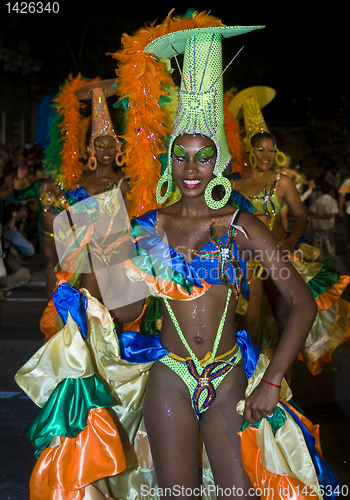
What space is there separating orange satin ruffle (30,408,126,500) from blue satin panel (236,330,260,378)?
626mm

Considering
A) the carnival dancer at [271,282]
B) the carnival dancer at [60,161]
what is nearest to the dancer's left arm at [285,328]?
the carnival dancer at [271,282]

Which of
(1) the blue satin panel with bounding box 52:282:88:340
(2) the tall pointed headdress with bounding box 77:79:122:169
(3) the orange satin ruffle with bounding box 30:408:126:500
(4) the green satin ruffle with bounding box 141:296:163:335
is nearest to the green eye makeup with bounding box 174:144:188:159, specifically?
(1) the blue satin panel with bounding box 52:282:88:340

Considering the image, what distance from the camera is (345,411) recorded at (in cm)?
457

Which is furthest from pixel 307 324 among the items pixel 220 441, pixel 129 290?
pixel 129 290

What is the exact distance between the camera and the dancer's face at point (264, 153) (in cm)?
542

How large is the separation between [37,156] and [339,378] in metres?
11.0

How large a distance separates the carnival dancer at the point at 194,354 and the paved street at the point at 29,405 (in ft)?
4.03

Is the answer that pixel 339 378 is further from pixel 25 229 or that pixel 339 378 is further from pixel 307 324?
pixel 25 229

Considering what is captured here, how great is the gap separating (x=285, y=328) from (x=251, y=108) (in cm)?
415

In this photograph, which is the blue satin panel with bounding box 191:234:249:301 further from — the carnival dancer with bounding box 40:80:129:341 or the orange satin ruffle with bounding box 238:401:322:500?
the carnival dancer with bounding box 40:80:129:341

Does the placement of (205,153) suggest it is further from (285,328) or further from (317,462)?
(317,462)

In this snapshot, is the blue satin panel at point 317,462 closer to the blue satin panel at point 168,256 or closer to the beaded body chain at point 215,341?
the beaded body chain at point 215,341

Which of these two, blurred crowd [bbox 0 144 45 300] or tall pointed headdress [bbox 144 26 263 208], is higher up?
tall pointed headdress [bbox 144 26 263 208]

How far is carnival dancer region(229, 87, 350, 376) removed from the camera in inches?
191
